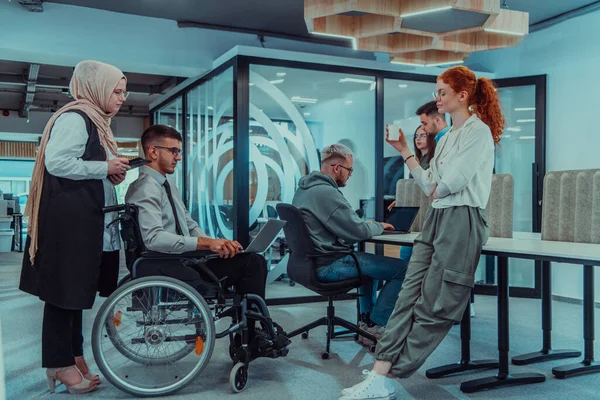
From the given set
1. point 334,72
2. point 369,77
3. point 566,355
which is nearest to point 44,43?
point 334,72

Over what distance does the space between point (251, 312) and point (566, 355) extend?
1.89 meters

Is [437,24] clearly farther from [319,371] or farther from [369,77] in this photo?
[319,371]

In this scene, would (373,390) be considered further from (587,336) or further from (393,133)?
(587,336)

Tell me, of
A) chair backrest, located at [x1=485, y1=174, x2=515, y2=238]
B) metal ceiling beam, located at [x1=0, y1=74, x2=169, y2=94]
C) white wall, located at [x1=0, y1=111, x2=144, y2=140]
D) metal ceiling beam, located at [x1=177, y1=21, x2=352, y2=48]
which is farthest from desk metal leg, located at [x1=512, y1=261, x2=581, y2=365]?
white wall, located at [x1=0, y1=111, x2=144, y2=140]

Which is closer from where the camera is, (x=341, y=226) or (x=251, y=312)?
(x=251, y=312)

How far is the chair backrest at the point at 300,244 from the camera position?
10.2ft

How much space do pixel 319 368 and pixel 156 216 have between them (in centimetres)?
122

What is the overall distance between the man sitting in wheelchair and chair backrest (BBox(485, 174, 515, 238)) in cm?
147

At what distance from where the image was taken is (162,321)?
8.51 ft

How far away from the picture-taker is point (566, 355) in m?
3.29

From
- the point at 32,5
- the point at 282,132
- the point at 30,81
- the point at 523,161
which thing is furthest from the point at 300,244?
the point at 30,81

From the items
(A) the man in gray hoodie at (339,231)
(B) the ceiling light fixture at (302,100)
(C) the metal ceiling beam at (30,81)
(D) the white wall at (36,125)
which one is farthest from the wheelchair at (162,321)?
(D) the white wall at (36,125)

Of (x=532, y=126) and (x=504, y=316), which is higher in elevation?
(x=532, y=126)

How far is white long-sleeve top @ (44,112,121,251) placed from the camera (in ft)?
8.02
